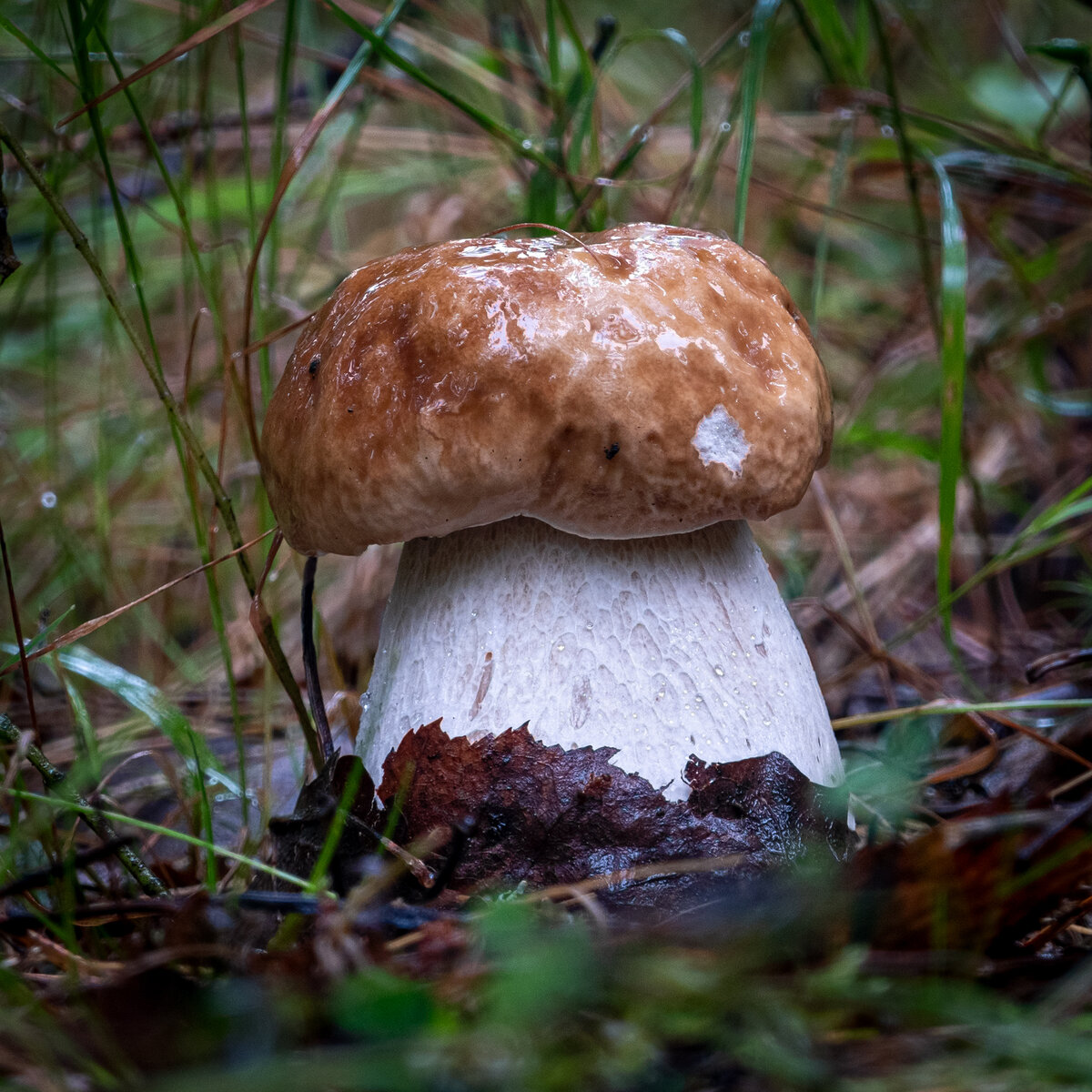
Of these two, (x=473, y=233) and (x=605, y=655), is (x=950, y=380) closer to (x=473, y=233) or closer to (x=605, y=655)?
(x=605, y=655)

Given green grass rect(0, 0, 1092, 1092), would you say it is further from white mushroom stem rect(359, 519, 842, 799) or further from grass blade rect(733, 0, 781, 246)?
white mushroom stem rect(359, 519, 842, 799)


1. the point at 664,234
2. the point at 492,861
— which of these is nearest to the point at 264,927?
the point at 492,861

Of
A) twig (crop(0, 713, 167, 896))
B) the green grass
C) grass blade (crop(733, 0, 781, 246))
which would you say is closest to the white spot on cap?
the green grass

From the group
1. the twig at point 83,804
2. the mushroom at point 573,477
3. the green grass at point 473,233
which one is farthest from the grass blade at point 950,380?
the twig at point 83,804

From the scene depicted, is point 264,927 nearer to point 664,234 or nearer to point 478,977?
point 478,977

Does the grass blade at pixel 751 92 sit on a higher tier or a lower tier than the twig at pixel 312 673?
higher

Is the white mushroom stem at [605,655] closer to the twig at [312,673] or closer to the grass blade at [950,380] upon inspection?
the twig at [312,673]
